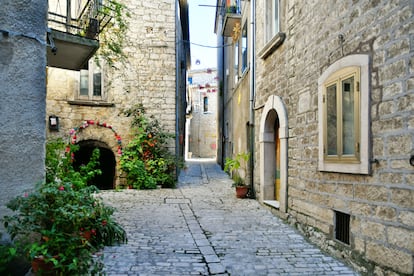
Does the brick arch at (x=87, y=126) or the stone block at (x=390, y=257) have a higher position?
the brick arch at (x=87, y=126)

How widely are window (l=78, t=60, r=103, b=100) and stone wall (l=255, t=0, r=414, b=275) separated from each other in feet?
21.9

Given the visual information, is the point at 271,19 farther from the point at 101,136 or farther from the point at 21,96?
the point at 101,136

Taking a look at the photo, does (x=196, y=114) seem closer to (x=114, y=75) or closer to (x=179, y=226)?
(x=114, y=75)

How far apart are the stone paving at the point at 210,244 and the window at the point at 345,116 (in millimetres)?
1223

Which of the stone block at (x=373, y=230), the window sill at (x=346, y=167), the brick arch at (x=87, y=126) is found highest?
the brick arch at (x=87, y=126)

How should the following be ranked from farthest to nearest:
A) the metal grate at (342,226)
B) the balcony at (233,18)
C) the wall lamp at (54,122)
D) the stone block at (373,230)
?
the balcony at (233,18)
the wall lamp at (54,122)
the metal grate at (342,226)
the stone block at (373,230)

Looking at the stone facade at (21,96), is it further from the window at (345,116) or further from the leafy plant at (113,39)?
the leafy plant at (113,39)

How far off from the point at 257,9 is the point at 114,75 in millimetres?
4824

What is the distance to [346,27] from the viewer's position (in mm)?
3969

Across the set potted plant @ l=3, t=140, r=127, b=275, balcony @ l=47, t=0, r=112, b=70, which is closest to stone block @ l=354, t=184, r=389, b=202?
potted plant @ l=3, t=140, r=127, b=275

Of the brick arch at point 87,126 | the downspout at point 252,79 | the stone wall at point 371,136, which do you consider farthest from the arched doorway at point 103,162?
the stone wall at point 371,136

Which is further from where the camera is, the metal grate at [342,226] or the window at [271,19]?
the window at [271,19]

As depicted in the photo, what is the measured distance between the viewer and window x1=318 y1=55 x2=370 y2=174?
3564 mm

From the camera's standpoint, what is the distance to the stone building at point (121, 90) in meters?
9.74
